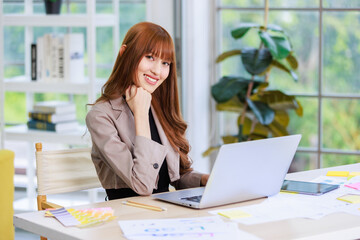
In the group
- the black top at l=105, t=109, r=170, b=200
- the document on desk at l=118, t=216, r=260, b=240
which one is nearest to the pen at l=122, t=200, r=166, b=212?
the document on desk at l=118, t=216, r=260, b=240

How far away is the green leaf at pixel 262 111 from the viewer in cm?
361

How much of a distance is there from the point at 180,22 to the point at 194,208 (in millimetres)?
2126

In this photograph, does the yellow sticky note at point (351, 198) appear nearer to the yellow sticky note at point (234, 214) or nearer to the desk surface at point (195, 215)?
the desk surface at point (195, 215)

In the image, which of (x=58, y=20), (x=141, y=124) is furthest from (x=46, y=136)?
(x=141, y=124)

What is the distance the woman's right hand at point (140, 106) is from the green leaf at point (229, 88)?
143 centimetres

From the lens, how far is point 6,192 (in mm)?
3092

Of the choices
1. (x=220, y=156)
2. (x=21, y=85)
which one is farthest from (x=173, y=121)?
(x=21, y=85)

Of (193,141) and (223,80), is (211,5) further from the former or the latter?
(193,141)

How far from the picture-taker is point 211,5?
404cm

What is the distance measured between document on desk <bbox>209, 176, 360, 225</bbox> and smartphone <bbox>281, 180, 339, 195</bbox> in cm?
3

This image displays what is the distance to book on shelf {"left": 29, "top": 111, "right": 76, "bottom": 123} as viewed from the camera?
153 inches

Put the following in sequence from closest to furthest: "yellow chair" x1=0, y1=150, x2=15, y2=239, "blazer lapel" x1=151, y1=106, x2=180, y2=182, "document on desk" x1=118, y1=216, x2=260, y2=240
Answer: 1. "document on desk" x1=118, y1=216, x2=260, y2=240
2. "blazer lapel" x1=151, y1=106, x2=180, y2=182
3. "yellow chair" x1=0, y1=150, x2=15, y2=239

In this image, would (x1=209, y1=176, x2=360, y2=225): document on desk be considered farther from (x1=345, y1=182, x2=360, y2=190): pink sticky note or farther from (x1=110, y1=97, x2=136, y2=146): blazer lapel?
(x1=110, y1=97, x2=136, y2=146): blazer lapel

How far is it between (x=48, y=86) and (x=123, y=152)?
5.86ft
